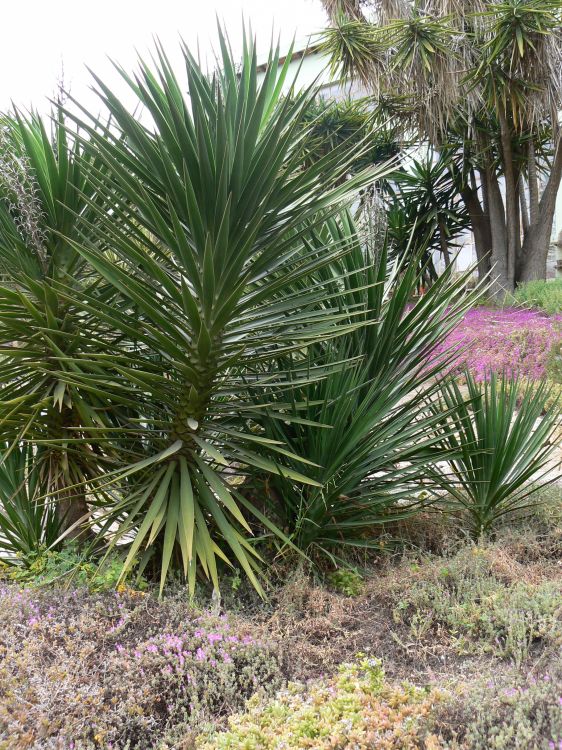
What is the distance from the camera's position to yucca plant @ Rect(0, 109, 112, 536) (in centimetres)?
274

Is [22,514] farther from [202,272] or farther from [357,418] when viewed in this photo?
[357,418]

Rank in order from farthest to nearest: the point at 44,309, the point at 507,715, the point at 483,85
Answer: the point at 483,85, the point at 44,309, the point at 507,715

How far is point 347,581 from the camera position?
2803mm

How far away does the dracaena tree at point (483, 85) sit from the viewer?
375 inches

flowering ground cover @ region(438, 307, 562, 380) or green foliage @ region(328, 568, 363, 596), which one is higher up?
flowering ground cover @ region(438, 307, 562, 380)

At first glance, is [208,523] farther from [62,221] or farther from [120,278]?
[62,221]

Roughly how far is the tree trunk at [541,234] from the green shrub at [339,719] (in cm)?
1064

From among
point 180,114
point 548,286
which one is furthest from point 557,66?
point 180,114

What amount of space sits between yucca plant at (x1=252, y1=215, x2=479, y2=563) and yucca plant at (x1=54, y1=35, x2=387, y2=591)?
0.15m

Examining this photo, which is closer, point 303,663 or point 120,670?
point 120,670

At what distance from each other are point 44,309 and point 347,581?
1816 millimetres

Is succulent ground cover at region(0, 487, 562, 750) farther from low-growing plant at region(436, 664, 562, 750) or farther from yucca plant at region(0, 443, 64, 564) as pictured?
yucca plant at region(0, 443, 64, 564)

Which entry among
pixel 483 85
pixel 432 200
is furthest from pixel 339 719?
pixel 432 200

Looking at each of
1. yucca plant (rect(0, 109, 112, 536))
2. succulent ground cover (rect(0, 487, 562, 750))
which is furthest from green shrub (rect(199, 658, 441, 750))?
yucca plant (rect(0, 109, 112, 536))
